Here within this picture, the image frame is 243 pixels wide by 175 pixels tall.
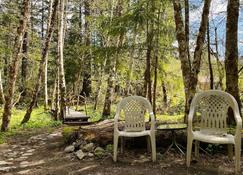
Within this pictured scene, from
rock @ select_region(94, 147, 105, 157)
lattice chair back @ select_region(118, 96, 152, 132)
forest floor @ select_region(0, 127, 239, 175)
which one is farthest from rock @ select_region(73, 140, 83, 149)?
lattice chair back @ select_region(118, 96, 152, 132)

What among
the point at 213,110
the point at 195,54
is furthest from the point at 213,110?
the point at 195,54

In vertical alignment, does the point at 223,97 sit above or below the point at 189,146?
above

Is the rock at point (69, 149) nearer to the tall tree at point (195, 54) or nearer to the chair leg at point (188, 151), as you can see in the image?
the chair leg at point (188, 151)

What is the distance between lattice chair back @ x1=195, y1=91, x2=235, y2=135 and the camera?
4.30 m

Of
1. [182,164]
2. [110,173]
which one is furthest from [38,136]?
[182,164]

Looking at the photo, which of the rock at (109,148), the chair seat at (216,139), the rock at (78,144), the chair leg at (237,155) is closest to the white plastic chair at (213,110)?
the chair seat at (216,139)

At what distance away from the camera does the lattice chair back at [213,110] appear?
4301 mm

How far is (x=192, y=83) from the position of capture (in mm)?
5508

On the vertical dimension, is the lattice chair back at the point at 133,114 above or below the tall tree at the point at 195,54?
below

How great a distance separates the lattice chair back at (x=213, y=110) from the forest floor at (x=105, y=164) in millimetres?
419

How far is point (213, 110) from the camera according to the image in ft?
14.5

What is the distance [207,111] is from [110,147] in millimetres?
1537

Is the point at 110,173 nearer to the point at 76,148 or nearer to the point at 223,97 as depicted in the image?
the point at 76,148

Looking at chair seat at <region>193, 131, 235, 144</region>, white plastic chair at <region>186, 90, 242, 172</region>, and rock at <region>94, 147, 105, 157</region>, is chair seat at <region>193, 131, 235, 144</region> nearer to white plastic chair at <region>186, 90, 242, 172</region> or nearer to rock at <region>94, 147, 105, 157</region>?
white plastic chair at <region>186, 90, 242, 172</region>
